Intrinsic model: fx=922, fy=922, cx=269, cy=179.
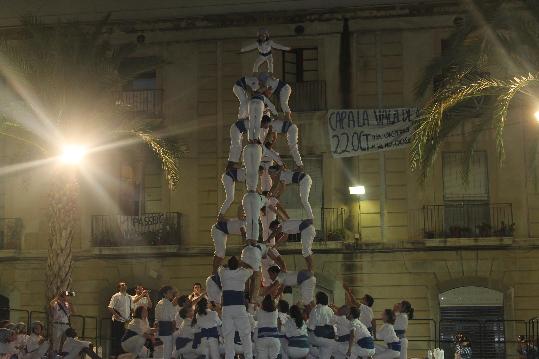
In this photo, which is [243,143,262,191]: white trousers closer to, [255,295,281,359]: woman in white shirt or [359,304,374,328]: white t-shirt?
[255,295,281,359]: woman in white shirt

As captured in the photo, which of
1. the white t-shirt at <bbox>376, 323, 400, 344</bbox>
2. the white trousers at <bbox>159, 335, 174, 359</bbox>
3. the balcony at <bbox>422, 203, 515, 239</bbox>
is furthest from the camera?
the balcony at <bbox>422, 203, 515, 239</bbox>

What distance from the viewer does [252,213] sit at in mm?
15453

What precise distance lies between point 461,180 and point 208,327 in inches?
535

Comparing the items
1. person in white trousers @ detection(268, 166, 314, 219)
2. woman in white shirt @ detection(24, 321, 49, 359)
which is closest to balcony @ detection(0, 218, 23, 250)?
woman in white shirt @ detection(24, 321, 49, 359)

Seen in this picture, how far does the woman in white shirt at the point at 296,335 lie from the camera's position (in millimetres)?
15531

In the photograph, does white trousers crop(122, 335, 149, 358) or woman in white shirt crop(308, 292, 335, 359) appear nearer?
woman in white shirt crop(308, 292, 335, 359)

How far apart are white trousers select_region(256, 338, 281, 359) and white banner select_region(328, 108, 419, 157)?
1288 cm

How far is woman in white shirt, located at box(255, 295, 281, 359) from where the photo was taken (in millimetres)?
15025

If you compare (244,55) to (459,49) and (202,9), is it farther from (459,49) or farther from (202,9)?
(459,49)

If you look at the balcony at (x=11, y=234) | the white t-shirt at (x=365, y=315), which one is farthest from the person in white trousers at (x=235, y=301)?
the balcony at (x=11, y=234)

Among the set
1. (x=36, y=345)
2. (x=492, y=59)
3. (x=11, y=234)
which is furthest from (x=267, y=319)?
(x=11, y=234)

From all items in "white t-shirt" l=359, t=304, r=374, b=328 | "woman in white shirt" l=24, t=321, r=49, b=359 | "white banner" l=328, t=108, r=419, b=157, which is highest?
"white banner" l=328, t=108, r=419, b=157

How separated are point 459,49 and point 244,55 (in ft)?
36.4

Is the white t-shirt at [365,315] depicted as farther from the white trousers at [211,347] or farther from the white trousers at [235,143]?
the white trousers at [235,143]
